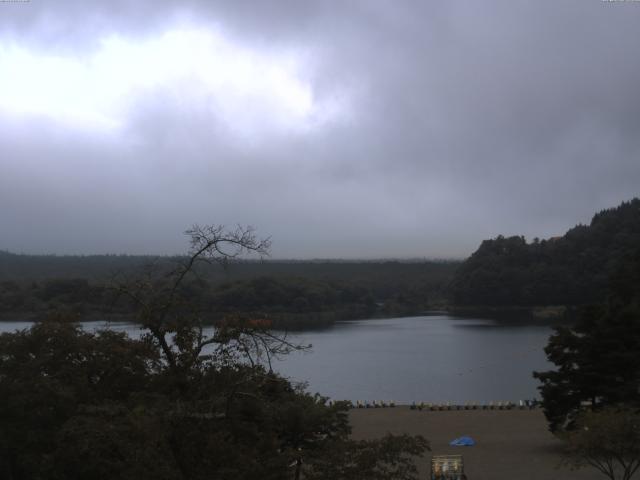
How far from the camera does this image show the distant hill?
3477 inches

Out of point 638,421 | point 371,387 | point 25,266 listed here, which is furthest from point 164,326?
point 25,266

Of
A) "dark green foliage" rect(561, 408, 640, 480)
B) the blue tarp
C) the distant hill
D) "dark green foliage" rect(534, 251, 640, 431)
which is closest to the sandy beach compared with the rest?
the blue tarp

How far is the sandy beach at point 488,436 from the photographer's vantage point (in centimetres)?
1650

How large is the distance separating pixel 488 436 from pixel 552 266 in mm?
76400

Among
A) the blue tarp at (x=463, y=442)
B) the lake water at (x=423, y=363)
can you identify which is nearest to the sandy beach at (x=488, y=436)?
the blue tarp at (x=463, y=442)

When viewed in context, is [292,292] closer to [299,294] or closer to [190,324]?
[299,294]

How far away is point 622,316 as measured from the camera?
1858 cm

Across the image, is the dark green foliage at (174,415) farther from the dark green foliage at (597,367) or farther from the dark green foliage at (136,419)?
the dark green foliage at (597,367)

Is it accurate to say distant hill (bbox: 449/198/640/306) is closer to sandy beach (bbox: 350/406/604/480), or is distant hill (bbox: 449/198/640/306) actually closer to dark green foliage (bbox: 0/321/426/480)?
sandy beach (bbox: 350/406/604/480)

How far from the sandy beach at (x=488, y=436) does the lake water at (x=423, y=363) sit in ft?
14.5

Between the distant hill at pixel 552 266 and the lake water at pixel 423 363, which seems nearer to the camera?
the lake water at pixel 423 363

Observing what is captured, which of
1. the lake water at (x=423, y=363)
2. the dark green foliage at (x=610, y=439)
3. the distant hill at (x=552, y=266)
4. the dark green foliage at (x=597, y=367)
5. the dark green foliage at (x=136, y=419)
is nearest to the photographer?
the dark green foliage at (x=136, y=419)

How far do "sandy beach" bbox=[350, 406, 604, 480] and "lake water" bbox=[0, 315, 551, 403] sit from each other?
4418mm

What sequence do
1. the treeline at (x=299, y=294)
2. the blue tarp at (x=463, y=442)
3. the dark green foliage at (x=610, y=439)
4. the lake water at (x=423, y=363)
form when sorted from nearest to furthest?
the dark green foliage at (x=610, y=439)
the blue tarp at (x=463, y=442)
the lake water at (x=423, y=363)
the treeline at (x=299, y=294)
